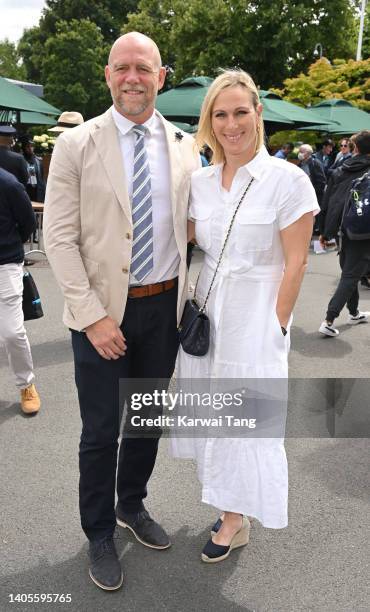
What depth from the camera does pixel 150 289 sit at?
244 cm

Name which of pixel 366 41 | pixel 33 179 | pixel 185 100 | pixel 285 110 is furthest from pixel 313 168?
pixel 366 41

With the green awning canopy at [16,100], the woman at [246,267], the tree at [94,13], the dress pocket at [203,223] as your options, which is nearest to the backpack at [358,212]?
the woman at [246,267]

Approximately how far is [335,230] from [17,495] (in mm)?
4187

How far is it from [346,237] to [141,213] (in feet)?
12.5

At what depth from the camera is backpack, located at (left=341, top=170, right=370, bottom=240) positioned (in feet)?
17.7

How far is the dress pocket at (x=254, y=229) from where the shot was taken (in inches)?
91.2

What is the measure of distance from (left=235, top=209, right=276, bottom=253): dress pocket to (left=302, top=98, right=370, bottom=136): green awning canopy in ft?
40.2

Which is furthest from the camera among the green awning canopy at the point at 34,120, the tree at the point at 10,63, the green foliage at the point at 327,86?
the tree at the point at 10,63

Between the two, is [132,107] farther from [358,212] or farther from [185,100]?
[185,100]

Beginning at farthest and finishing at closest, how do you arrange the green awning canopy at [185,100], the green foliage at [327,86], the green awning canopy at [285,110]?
the green foliage at [327,86] → the green awning canopy at [285,110] → the green awning canopy at [185,100]

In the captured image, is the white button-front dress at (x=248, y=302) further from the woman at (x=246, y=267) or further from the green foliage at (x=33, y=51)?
the green foliage at (x=33, y=51)

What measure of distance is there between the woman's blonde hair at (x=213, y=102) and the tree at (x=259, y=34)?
26.2 m

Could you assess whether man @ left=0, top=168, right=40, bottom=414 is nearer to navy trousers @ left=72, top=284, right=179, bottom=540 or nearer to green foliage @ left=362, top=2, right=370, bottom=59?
navy trousers @ left=72, top=284, right=179, bottom=540

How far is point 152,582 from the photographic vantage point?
249cm
